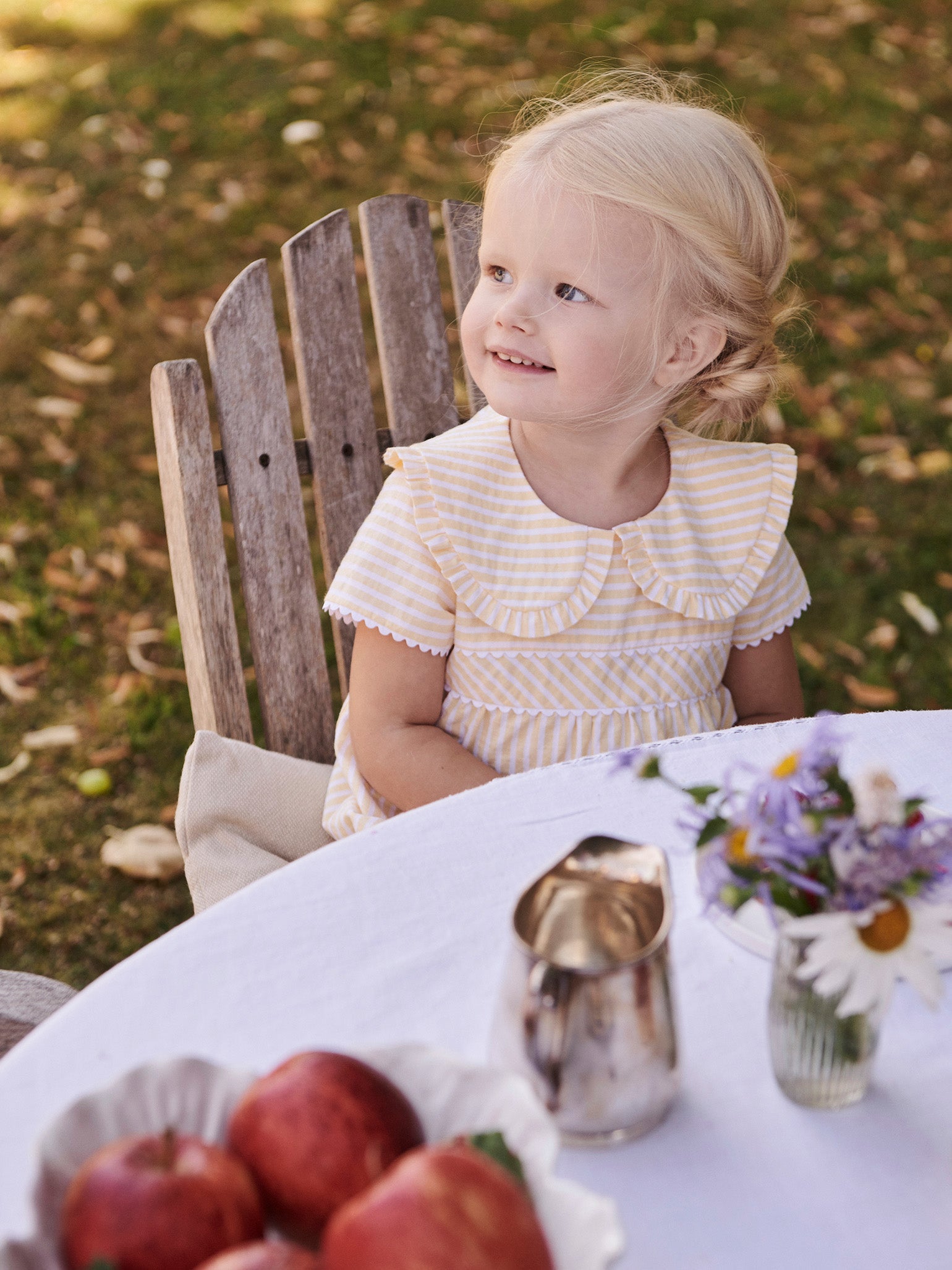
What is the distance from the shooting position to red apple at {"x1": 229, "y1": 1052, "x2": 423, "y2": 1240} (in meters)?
0.64

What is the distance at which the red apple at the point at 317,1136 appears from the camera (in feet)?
2.10

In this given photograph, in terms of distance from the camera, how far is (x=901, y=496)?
3.49m

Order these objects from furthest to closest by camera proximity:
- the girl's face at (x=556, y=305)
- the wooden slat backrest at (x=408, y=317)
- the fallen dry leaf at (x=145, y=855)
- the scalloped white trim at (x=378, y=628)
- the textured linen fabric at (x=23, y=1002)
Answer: the fallen dry leaf at (x=145, y=855) < the wooden slat backrest at (x=408, y=317) < the scalloped white trim at (x=378, y=628) < the girl's face at (x=556, y=305) < the textured linen fabric at (x=23, y=1002)

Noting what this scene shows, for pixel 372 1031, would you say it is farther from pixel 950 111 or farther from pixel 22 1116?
pixel 950 111

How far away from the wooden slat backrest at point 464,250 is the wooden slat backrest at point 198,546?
504mm

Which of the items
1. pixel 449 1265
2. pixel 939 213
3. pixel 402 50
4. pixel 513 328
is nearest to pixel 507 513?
pixel 513 328

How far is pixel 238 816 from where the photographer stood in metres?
1.65

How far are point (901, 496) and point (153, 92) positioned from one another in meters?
3.07

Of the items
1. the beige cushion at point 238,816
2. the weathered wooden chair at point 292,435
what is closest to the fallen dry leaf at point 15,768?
the weathered wooden chair at point 292,435

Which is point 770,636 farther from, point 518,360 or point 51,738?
point 51,738

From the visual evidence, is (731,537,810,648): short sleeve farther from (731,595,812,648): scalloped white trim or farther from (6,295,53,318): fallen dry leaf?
(6,295,53,318): fallen dry leaf

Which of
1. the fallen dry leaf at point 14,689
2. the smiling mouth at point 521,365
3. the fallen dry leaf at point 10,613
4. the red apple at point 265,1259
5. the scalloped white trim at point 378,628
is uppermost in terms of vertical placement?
the red apple at point 265,1259

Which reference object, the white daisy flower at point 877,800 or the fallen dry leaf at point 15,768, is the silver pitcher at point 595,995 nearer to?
the white daisy flower at point 877,800

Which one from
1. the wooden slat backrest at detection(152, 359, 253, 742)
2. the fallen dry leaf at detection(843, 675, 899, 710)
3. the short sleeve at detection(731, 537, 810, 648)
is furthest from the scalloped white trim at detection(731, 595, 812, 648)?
the fallen dry leaf at detection(843, 675, 899, 710)
